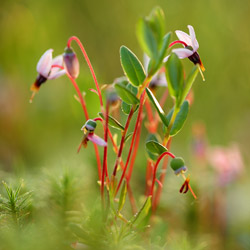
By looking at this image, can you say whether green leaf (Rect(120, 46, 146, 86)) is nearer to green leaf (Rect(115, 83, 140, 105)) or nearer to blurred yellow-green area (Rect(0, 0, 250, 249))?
green leaf (Rect(115, 83, 140, 105))

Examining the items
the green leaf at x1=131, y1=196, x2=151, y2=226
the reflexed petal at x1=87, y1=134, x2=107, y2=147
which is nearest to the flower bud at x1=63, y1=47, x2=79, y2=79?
the reflexed petal at x1=87, y1=134, x2=107, y2=147

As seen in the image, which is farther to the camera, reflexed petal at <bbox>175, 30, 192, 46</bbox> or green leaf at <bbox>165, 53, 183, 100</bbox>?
reflexed petal at <bbox>175, 30, 192, 46</bbox>

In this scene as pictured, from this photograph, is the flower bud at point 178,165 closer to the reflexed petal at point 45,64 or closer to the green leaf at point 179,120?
the green leaf at point 179,120

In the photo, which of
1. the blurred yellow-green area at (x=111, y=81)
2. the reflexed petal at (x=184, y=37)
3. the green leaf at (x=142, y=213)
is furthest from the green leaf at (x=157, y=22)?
the blurred yellow-green area at (x=111, y=81)

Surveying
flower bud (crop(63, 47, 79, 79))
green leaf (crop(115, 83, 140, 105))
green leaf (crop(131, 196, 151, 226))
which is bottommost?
green leaf (crop(131, 196, 151, 226))

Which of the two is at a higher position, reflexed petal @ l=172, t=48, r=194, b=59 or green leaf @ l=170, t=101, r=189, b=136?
reflexed petal @ l=172, t=48, r=194, b=59

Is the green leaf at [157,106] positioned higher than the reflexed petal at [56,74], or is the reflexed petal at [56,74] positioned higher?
the reflexed petal at [56,74]

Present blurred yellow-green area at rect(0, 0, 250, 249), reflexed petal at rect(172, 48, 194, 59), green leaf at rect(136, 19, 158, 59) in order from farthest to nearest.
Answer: blurred yellow-green area at rect(0, 0, 250, 249)
reflexed petal at rect(172, 48, 194, 59)
green leaf at rect(136, 19, 158, 59)
